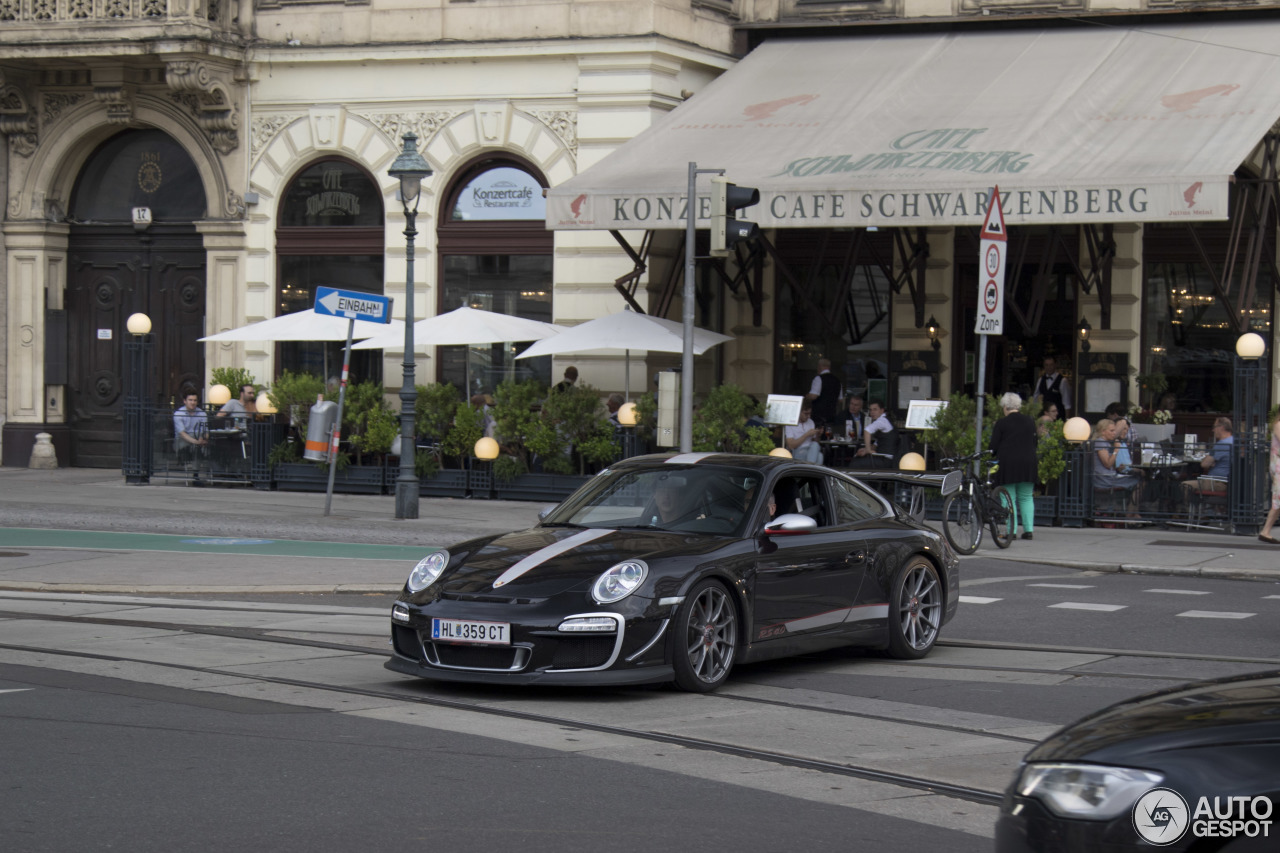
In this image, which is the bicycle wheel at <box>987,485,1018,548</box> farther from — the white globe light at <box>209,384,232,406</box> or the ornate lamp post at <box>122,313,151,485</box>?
the ornate lamp post at <box>122,313,151,485</box>

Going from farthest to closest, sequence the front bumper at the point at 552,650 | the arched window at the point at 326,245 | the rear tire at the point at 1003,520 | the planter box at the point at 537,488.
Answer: the arched window at the point at 326,245 < the planter box at the point at 537,488 < the rear tire at the point at 1003,520 < the front bumper at the point at 552,650

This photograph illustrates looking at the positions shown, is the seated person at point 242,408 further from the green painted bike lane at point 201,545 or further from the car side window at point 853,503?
the car side window at point 853,503

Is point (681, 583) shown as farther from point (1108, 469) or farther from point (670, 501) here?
point (1108, 469)

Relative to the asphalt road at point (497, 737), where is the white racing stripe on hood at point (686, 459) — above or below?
above

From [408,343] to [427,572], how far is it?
35.4ft

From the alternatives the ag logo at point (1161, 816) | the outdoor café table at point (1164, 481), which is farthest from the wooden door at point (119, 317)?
the ag logo at point (1161, 816)

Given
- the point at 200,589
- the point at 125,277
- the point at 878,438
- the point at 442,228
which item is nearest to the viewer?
the point at 200,589

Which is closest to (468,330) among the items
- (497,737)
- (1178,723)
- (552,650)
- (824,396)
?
(824,396)

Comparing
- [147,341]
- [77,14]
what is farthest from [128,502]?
[77,14]

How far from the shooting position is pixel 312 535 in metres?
17.5

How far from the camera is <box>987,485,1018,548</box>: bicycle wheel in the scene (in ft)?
56.3

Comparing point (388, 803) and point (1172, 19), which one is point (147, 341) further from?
point (388, 803)

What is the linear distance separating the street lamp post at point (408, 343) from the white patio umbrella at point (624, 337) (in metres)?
2.64

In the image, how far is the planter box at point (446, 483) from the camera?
21.8 m
